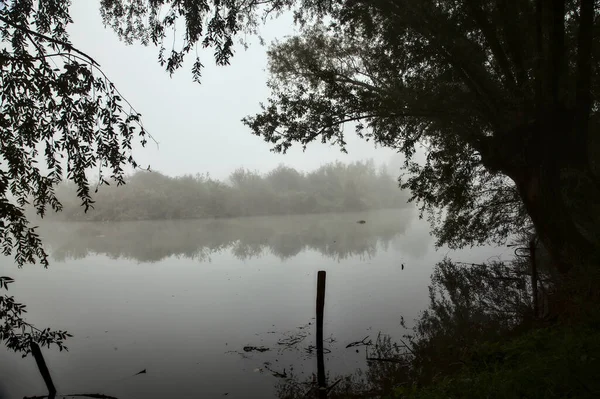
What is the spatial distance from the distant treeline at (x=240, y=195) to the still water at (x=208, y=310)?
68.5 feet

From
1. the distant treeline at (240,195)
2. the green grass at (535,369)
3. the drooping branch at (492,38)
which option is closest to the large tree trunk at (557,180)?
the drooping branch at (492,38)

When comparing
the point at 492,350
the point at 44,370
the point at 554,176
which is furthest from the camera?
the point at 554,176

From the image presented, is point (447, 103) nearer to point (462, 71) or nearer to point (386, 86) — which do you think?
point (462, 71)

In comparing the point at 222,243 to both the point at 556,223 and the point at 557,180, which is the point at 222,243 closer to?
the point at 556,223

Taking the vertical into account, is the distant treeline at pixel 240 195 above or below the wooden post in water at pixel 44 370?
above

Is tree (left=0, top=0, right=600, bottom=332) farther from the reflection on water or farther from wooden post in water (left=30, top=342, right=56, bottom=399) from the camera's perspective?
the reflection on water

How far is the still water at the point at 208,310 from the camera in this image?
612cm

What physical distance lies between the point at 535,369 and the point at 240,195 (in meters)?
44.3

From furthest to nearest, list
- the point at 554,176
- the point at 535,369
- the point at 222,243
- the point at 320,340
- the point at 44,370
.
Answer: the point at 222,243 < the point at 320,340 < the point at 554,176 < the point at 44,370 < the point at 535,369

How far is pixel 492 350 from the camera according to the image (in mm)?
4684

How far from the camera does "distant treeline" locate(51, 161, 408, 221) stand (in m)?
41.0

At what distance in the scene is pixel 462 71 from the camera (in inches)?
286

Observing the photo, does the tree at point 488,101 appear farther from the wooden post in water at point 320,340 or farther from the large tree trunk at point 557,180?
the wooden post in water at point 320,340

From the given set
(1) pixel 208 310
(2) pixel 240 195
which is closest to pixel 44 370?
(1) pixel 208 310
